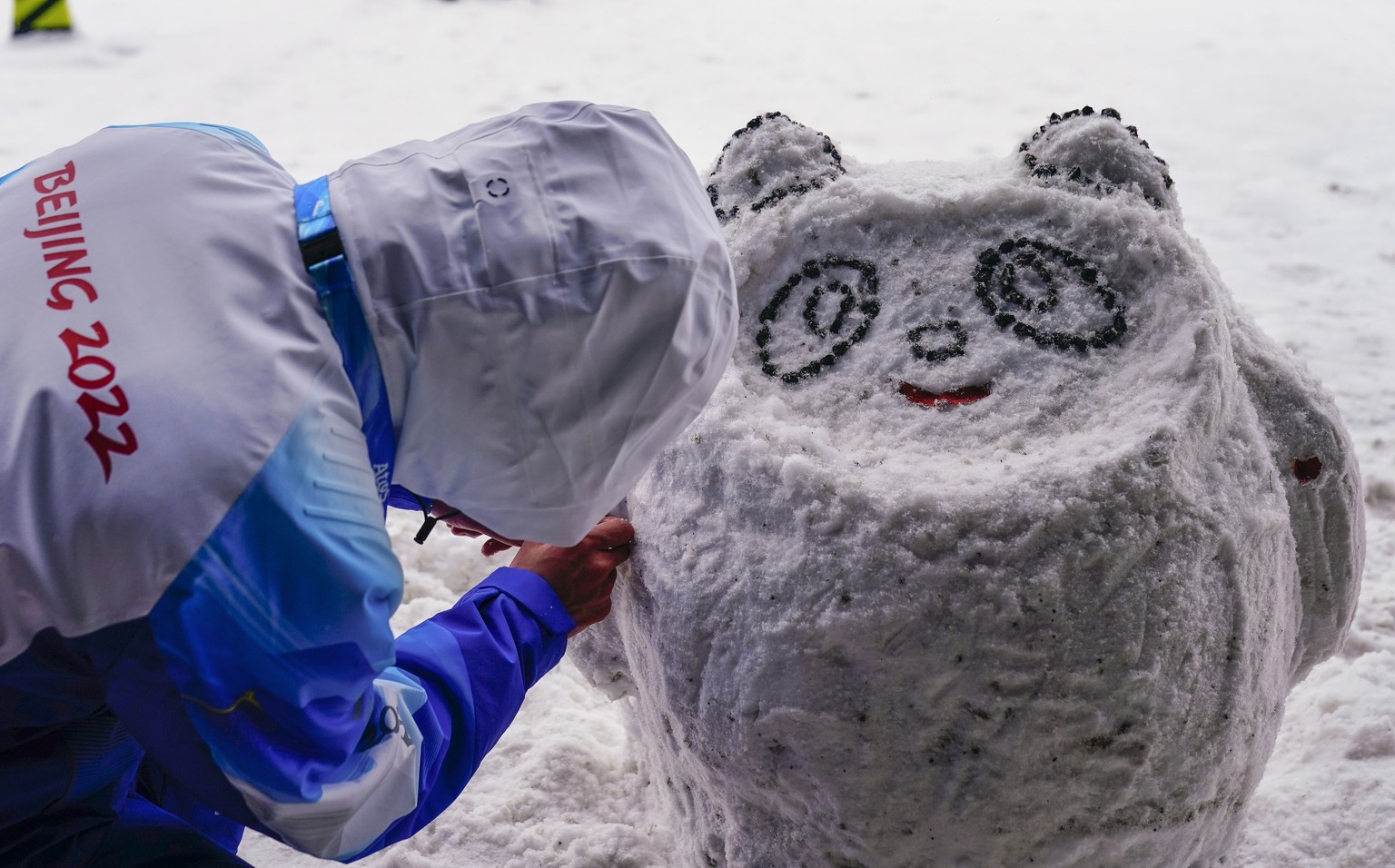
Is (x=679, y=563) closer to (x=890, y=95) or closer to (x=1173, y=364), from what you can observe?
(x=1173, y=364)

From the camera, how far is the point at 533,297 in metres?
0.95

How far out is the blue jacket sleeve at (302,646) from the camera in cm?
90

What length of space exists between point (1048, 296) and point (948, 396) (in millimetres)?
166

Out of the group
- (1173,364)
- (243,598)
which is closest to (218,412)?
(243,598)

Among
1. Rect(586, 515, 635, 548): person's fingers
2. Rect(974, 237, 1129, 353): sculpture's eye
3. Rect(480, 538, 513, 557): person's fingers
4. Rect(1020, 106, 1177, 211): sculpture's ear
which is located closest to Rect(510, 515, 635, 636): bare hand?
Rect(586, 515, 635, 548): person's fingers

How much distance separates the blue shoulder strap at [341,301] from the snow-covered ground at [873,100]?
0.95 meters

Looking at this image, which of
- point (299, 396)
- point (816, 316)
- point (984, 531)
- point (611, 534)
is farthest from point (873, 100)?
point (299, 396)

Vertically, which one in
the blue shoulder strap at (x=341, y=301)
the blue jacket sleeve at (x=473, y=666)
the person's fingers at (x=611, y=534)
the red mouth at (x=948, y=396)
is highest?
the blue shoulder strap at (x=341, y=301)

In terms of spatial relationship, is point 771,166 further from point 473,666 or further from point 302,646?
point 302,646

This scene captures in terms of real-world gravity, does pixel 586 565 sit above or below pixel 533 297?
below

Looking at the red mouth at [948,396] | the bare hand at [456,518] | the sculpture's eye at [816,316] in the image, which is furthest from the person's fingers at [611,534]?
the red mouth at [948,396]

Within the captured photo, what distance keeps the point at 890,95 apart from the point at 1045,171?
286 centimetres

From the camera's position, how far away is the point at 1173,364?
4.22ft

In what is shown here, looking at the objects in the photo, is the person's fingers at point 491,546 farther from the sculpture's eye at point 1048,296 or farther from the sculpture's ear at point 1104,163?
the sculpture's ear at point 1104,163
